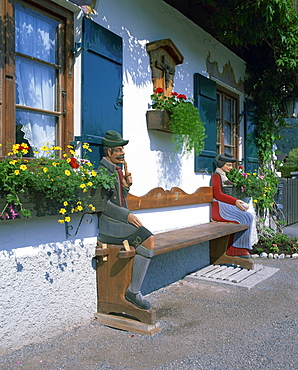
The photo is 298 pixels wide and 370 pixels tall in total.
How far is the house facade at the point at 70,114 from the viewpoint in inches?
115

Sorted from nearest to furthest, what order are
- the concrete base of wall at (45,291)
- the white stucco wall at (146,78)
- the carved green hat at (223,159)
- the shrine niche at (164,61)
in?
1. the concrete base of wall at (45,291)
2. the white stucco wall at (146,78)
3. the shrine niche at (164,61)
4. the carved green hat at (223,159)

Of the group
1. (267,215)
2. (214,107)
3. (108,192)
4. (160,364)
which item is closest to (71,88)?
(108,192)

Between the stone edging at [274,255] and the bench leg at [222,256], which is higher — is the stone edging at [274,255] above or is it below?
below

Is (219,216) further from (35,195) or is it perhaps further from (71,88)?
(35,195)

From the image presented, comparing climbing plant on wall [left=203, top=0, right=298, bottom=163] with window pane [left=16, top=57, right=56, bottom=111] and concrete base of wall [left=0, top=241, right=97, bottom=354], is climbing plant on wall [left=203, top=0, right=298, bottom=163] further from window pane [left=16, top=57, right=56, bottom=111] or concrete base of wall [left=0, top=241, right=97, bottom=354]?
Result: concrete base of wall [left=0, top=241, right=97, bottom=354]

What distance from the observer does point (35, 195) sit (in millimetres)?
2777

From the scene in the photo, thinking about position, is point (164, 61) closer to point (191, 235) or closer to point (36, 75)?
point (36, 75)

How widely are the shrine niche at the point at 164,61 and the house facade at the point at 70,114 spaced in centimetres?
2

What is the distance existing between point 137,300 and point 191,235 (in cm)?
133

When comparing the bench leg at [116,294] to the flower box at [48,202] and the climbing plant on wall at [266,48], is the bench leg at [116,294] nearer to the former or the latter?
the flower box at [48,202]

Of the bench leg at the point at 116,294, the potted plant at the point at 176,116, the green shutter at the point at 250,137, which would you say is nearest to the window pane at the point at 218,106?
the green shutter at the point at 250,137

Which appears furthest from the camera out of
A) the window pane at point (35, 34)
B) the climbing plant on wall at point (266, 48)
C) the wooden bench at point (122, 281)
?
the climbing plant on wall at point (266, 48)

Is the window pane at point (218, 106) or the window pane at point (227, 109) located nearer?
the window pane at point (218, 106)

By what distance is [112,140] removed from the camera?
3.55 metres
